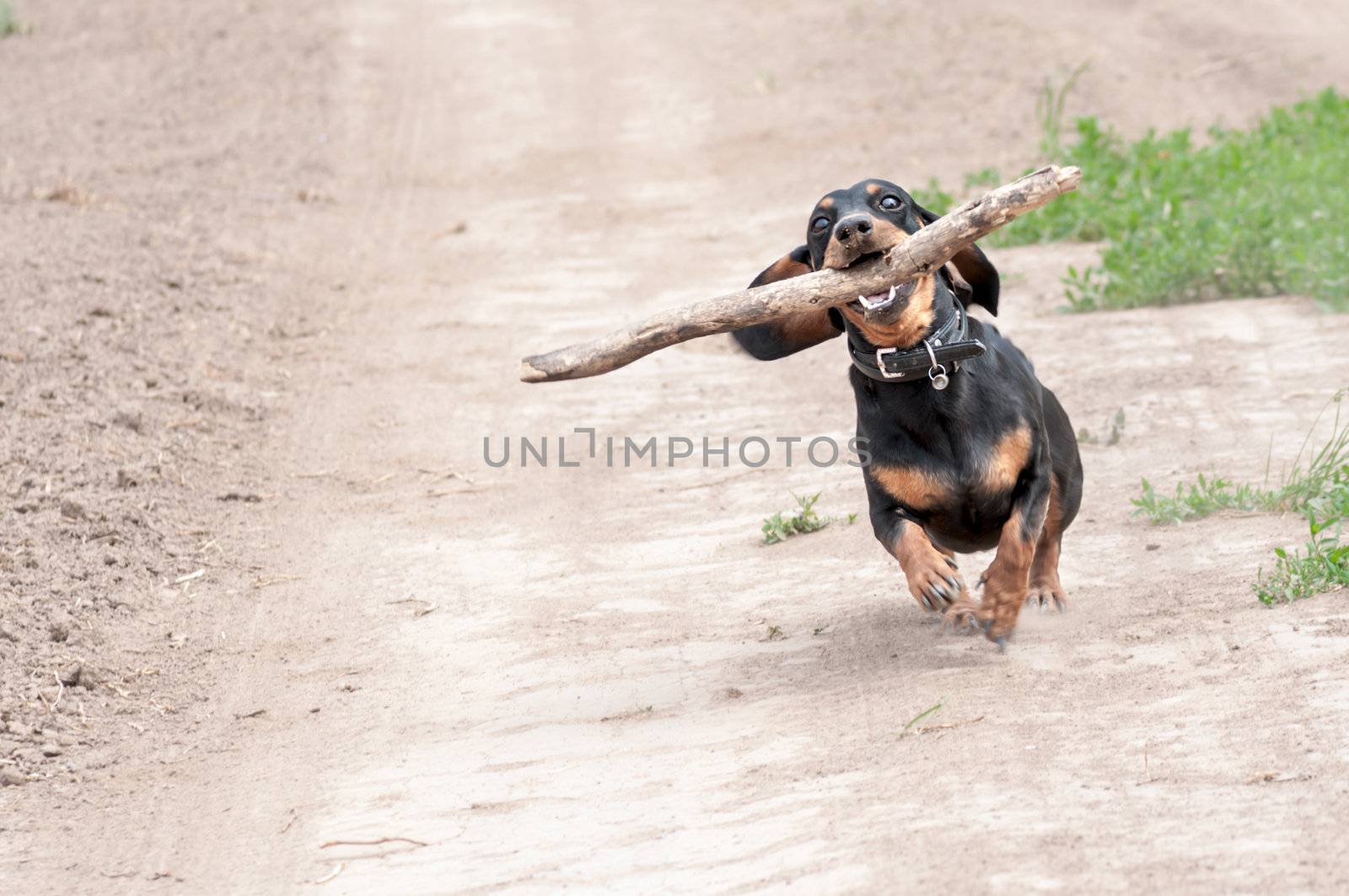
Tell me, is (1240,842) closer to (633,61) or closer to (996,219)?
(996,219)

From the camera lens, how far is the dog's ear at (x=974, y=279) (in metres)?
4.93

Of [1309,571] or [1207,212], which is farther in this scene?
[1207,212]

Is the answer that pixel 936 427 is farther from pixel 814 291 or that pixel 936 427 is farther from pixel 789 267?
pixel 789 267

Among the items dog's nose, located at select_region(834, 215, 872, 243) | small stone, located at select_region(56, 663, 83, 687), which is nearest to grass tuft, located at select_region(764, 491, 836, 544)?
dog's nose, located at select_region(834, 215, 872, 243)

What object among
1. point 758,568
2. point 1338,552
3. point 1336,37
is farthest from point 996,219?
point 1336,37

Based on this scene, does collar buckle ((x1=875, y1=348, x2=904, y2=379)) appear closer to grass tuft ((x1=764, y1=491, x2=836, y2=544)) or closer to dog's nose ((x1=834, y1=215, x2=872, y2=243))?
dog's nose ((x1=834, y1=215, x2=872, y2=243))

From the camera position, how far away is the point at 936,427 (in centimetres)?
450

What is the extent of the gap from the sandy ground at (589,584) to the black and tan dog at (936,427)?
290 mm

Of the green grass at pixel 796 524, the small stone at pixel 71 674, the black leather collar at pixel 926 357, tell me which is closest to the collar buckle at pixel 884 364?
the black leather collar at pixel 926 357

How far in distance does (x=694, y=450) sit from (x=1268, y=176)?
14.7 ft

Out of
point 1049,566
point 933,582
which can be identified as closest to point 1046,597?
point 1049,566

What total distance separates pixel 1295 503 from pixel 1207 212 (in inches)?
149

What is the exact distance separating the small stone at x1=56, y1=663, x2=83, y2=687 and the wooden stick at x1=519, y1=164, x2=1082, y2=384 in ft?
5.76

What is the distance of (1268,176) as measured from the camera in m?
9.23
